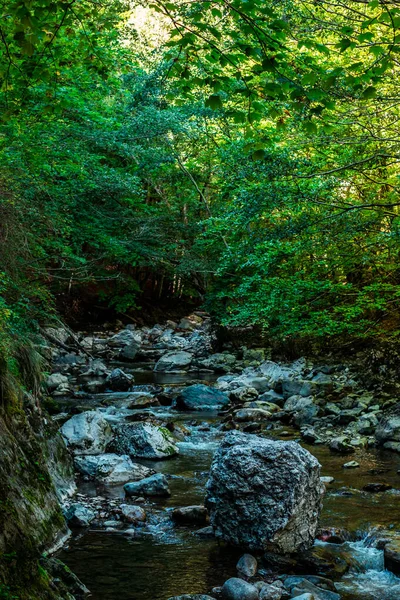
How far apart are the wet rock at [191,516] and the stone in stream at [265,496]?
380mm

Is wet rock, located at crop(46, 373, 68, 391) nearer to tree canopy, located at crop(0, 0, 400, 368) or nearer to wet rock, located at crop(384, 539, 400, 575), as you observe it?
tree canopy, located at crop(0, 0, 400, 368)

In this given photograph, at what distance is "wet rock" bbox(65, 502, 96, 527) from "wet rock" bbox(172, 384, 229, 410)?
6.27 meters

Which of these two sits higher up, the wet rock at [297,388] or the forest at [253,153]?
the forest at [253,153]

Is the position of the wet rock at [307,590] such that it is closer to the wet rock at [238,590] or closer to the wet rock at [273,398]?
the wet rock at [238,590]

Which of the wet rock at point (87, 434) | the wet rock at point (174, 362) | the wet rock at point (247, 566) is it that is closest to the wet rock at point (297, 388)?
the wet rock at point (87, 434)

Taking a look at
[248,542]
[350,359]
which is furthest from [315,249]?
[248,542]

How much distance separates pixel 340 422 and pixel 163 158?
12.4m

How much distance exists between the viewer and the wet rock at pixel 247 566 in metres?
5.08

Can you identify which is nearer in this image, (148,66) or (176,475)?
(176,475)

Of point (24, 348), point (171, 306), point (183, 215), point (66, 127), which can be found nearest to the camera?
point (24, 348)

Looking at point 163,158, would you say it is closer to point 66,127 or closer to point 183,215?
point 183,215

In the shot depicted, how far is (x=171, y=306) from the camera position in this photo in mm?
30875

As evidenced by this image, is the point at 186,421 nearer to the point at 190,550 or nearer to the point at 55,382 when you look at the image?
the point at 55,382

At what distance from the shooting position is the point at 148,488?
7074 millimetres
